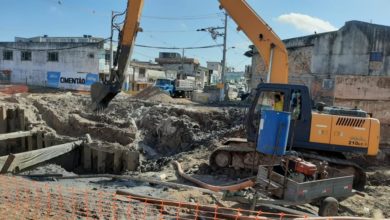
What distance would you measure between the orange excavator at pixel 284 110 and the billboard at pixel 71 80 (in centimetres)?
2689

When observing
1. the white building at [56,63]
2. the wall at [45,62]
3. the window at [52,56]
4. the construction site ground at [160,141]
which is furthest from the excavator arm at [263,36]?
the window at [52,56]

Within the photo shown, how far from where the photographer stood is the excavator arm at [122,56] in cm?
1009

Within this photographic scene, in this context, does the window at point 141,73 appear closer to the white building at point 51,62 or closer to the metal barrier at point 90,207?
the white building at point 51,62

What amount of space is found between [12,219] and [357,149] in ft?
24.4

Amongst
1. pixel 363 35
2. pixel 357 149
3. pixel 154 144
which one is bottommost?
pixel 154 144

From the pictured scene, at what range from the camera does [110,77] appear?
10.2 m

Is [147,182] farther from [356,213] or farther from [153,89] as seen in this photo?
[153,89]

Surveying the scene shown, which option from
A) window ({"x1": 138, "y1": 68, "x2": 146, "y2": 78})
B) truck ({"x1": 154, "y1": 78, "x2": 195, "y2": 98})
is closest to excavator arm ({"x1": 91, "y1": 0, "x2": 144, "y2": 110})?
truck ({"x1": 154, "y1": 78, "x2": 195, "y2": 98})

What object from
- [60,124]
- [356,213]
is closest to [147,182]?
[356,213]

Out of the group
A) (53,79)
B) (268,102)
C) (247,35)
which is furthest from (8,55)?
(268,102)

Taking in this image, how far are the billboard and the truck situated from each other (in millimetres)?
6367

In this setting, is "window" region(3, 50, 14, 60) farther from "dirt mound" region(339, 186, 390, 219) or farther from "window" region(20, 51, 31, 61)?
"dirt mound" region(339, 186, 390, 219)

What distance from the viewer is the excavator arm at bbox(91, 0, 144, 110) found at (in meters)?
10.1

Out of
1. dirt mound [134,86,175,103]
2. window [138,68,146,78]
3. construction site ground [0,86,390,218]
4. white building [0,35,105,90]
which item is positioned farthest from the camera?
window [138,68,146,78]
